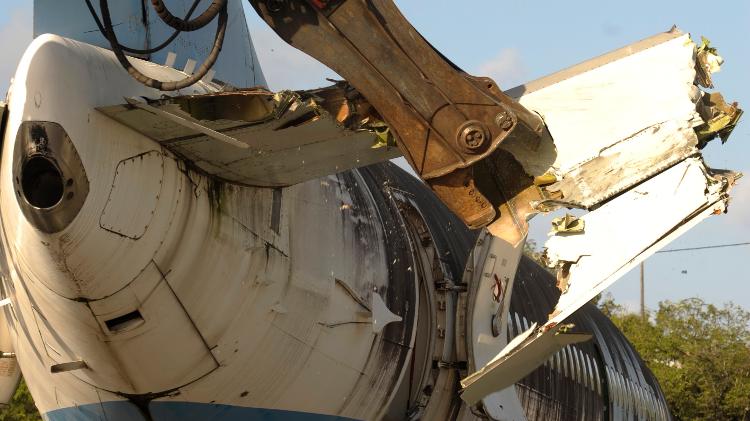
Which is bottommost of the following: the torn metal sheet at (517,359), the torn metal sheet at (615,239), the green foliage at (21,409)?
the green foliage at (21,409)

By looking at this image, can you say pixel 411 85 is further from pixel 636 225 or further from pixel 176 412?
pixel 176 412

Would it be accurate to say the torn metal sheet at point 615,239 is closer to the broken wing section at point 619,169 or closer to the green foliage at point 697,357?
the broken wing section at point 619,169

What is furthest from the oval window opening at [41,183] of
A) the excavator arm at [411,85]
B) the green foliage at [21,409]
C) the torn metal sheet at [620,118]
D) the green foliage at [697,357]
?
the green foliage at [697,357]

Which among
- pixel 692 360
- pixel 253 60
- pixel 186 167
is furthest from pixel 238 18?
pixel 692 360

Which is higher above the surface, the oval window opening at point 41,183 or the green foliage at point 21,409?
the oval window opening at point 41,183

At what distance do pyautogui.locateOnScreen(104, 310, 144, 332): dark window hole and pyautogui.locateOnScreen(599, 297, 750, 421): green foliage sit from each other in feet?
88.2

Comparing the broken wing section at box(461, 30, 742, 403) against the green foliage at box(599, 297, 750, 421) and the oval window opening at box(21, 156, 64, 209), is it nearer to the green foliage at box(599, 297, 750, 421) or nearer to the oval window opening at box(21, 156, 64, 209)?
the oval window opening at box(21, 156, 64, 209)

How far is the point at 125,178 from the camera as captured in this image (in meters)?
5.47

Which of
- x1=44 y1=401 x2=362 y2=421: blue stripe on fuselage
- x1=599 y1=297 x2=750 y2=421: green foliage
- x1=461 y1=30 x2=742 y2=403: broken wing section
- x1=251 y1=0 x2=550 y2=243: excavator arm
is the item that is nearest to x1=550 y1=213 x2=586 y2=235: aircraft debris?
x1=461 y1=30 x2=742 y2=403: broken wing section

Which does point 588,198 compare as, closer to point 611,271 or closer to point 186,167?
point 611,271

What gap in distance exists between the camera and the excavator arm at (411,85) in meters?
5.54

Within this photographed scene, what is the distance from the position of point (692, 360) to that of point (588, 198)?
30450mm

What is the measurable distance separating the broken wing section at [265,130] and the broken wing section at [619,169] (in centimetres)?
81

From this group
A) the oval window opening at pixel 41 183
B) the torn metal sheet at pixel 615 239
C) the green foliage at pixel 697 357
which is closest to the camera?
the oval window opening at pixel 41 183
